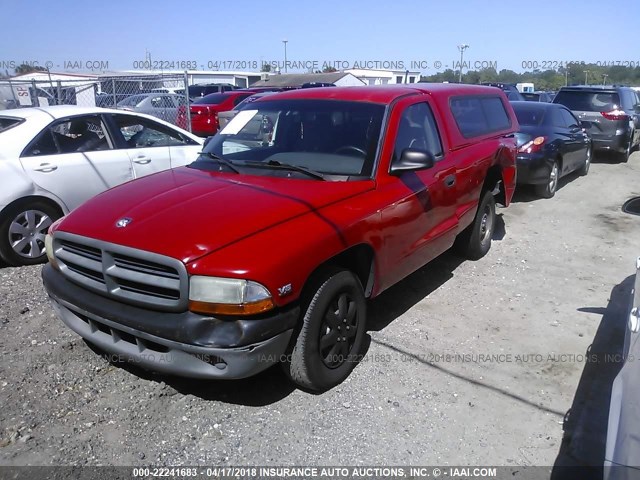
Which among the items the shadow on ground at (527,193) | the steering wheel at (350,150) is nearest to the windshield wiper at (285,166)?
the steering wheel at (350,150)

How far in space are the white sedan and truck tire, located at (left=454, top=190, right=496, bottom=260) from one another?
3693 millimetres

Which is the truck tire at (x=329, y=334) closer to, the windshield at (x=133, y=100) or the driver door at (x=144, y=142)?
the driver door at (x=144, y=142)

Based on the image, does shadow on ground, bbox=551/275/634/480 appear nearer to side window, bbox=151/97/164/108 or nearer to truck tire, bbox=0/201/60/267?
truck tire, bbox=0/201/60/267

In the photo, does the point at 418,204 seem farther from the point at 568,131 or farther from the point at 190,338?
the point at 568,131

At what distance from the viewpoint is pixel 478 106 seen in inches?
227

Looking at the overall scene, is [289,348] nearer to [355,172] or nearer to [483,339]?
[355,172]

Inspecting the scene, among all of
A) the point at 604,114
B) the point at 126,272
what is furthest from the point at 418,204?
the point at 604,114

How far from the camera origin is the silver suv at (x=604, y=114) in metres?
12.5

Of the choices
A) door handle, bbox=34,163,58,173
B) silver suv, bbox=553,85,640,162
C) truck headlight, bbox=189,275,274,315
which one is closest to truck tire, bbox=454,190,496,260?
truck headlight, bbox=189,275,274,315

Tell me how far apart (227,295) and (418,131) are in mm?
2444

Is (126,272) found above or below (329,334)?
above

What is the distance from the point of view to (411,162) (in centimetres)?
374

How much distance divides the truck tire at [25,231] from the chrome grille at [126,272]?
2490 mm

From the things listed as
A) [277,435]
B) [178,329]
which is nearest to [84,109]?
[178,329]
